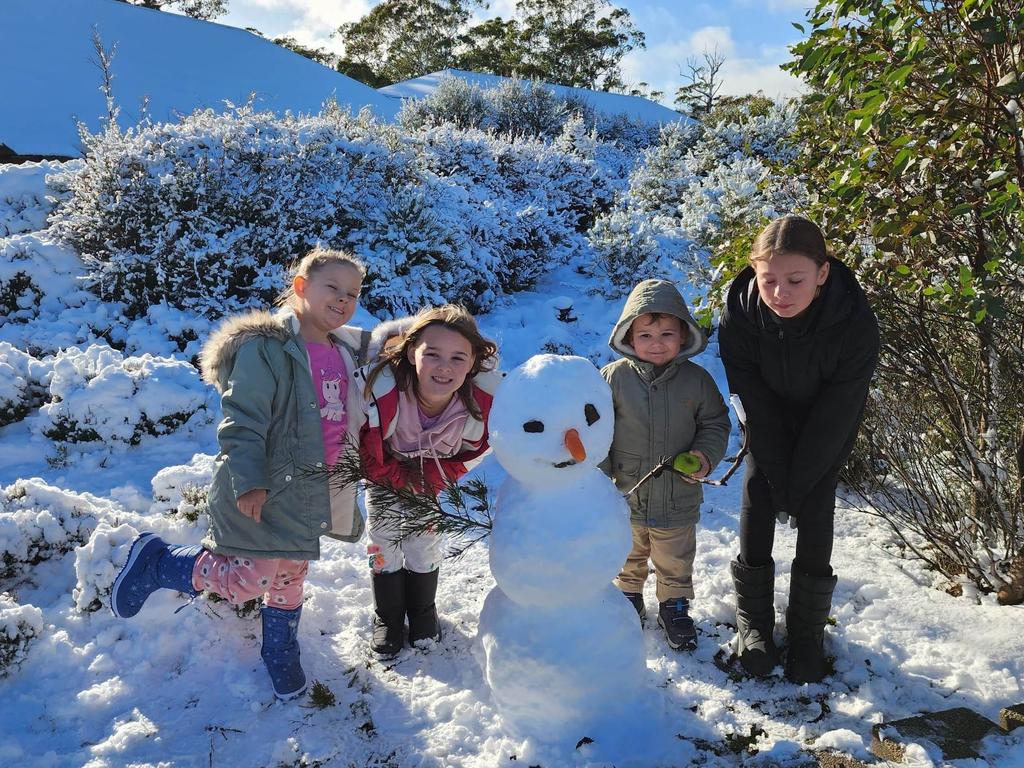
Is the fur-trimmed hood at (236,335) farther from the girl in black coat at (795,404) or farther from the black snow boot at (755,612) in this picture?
the black snow boot at (755,612)

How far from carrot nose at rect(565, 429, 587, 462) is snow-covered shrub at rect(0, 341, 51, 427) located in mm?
4617

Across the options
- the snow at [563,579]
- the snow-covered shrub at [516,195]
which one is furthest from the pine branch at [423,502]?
the snow-covered shrub at [516,195]

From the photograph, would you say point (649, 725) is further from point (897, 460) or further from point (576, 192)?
point (576, 192)

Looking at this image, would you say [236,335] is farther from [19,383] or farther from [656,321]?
[19,383]

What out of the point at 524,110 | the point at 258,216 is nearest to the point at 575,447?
the point at 258,216

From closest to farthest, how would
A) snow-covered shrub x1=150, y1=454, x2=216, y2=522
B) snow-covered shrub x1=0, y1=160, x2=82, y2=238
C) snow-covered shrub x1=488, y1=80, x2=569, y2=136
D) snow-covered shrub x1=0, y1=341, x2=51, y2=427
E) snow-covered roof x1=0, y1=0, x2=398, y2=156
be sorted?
snow-covered shrub x1=150, y1=454, x2=216, y2=522 < snow-covered shrub x1=0, y1=341, x2=51, y2=427 < snow-covered shrub x1=0, y1=160, x2=82, y2=238 < snow-covered shrub x1=488, y1=80, x2=569, y2=136 < snow-covered roof x1=0, y1=0, x2=398, y2=156

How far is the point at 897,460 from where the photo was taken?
2.97 metres

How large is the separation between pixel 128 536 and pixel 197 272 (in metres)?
3.80

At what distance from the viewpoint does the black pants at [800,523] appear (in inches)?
91.0

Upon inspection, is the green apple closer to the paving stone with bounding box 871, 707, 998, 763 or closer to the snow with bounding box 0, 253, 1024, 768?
the snow with bounding box 0, 253, 1024, 768

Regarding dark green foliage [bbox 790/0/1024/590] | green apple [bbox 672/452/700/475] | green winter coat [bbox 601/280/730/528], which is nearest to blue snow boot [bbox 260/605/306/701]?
green winter coat [bbox 601/280/730/528]

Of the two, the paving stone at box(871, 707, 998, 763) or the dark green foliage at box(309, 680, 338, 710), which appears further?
the dark green foliage at box(309, 680, 338, 710)

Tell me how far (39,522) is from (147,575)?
104cm

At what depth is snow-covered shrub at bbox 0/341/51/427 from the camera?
4.51m
